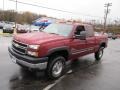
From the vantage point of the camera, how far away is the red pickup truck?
5.66 meters

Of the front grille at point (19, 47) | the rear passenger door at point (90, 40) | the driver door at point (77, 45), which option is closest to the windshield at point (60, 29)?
the driver door at point (77, 45)

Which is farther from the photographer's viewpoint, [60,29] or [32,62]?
[60,29]

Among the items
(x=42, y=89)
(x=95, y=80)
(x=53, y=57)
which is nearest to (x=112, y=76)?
(x=95, y=80)

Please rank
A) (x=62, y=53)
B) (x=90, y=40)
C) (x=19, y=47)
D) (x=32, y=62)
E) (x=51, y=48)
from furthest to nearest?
(x=90, y=40) < (x=62, y=53) < (x=19, y=47) < (x=51, y=48) < (x=32, y=62)

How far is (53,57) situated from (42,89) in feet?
4.37

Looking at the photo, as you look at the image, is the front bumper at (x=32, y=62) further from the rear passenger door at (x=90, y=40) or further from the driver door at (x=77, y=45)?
the rear passenger door at (x=90, y=40)

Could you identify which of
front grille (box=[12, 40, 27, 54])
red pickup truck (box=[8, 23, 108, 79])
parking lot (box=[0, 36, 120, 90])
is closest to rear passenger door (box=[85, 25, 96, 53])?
red pickup truck (box=[8, 23, 108, 79])

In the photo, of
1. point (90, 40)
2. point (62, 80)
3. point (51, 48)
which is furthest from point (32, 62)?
point (90, 40)

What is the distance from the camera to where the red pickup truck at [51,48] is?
18.6 ft

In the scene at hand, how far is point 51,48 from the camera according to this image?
592 cm

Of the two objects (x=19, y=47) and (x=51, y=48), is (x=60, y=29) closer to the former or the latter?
(x=51, y=48)

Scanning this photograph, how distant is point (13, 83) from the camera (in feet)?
18.3

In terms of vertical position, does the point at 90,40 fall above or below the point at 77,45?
above

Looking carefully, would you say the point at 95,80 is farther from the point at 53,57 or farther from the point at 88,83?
the point at 53,57
